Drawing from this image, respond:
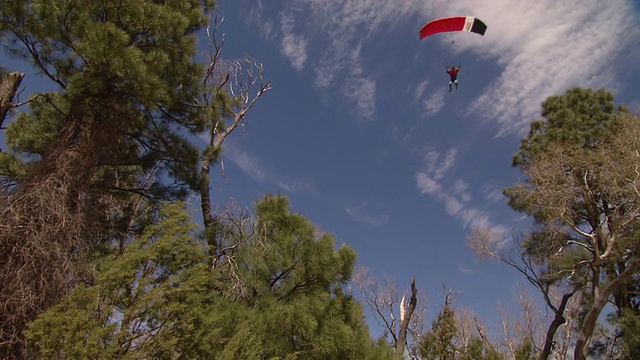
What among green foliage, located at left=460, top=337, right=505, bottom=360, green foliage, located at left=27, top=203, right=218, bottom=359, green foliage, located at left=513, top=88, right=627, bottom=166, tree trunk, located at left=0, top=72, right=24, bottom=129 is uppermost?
green foliage, located at left=513, top=88, right=627, bottom=166

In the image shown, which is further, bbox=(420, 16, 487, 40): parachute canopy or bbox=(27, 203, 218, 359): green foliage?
bbox=(420, 16, 487, 40): parachute canopy

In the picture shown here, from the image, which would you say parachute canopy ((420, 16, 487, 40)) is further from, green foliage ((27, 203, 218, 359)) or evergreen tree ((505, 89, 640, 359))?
green foliage ((27, 203, 218, 359))

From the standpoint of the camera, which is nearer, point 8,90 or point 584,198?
point 8,90

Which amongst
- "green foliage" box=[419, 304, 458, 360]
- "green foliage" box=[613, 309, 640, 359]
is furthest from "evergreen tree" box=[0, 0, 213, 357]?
"green foliage" box=[613, 309, 640, 359]

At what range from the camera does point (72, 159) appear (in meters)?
5.50

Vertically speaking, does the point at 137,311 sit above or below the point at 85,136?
below

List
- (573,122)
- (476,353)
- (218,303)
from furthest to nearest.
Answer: (573,122) → (476,353) → (218,303)

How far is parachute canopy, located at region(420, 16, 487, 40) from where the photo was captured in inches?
593

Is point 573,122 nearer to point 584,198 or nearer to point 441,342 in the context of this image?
point 584,198

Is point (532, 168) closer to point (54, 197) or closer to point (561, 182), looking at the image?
point (561, 182)

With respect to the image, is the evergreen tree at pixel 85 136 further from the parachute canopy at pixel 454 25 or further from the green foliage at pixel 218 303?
the parachute canopy at pixel 454 25

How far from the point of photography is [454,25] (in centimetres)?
1543

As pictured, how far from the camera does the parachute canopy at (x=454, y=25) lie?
1506cm

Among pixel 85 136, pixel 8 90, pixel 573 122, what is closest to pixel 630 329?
pixel 573 122
